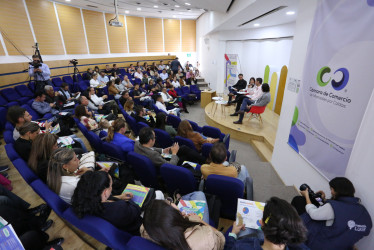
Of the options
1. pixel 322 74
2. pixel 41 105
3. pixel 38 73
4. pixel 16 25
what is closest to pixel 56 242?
pixel 322 74

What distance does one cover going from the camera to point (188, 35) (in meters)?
13.7

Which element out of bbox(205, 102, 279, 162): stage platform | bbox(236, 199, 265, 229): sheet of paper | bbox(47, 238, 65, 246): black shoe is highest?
bbox(236, 199, 265, 229): sheet of paper

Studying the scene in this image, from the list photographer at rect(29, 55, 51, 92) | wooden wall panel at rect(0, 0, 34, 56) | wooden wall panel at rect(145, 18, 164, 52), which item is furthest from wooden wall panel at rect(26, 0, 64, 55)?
wooden wall panel at rect(145, 18, 164, 52)

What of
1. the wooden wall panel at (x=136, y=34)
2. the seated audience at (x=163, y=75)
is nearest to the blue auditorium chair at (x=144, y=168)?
the seated audience at (x=163, y=75)

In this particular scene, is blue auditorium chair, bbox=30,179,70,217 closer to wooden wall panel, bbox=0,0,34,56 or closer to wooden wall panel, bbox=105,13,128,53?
wooden wall panel, bbox=0,0,34,56

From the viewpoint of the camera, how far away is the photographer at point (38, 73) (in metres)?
5.55

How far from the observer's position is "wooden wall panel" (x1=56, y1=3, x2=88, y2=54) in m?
8.54

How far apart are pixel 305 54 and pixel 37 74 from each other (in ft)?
23.6

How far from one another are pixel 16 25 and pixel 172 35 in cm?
897

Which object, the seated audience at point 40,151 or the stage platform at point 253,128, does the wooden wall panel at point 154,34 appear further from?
the seated audience at point 40,151

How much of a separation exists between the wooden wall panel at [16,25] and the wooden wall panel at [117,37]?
4.34m

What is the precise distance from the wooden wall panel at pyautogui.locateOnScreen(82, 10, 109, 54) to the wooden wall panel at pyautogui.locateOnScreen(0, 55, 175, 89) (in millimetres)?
655

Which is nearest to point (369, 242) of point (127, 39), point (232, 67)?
point (232, 67)

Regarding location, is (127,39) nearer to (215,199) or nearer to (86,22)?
(86,22)
